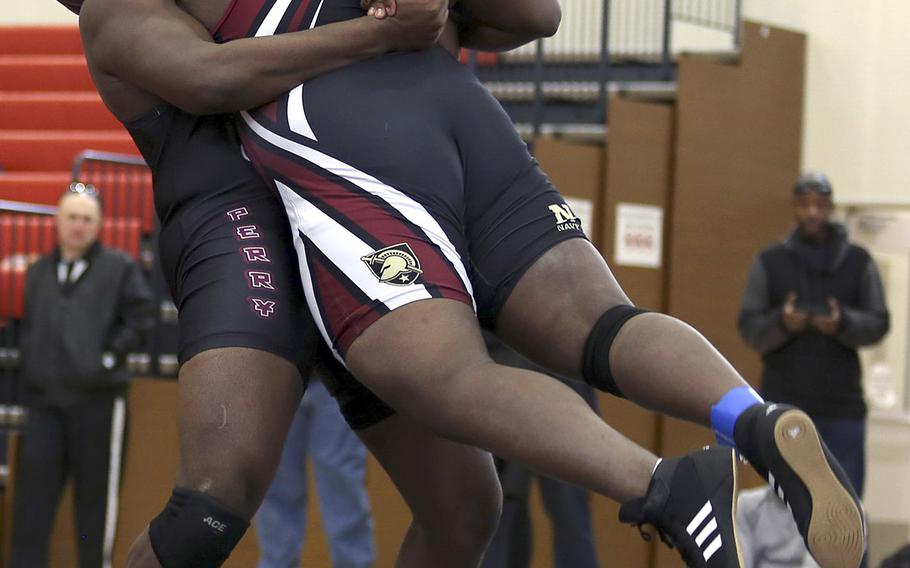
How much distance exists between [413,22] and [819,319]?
4.14 meters

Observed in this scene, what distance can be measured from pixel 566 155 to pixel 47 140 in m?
3.81

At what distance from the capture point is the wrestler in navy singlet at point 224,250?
256 cm

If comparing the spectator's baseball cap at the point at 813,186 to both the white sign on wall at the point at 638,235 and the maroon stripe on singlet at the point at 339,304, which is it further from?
the maroon stripe on singlet at the point at 339,304

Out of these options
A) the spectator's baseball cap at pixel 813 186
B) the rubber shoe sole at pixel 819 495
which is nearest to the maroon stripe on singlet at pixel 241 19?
the rubber shoe sole at pixel 819 495

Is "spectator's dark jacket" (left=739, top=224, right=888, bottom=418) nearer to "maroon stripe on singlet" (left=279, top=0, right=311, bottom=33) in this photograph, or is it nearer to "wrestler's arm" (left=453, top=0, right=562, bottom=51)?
"wrestler's arm" (left=453, top=0, right=562, bottom=51)

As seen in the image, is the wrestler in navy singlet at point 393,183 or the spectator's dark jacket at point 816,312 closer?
the wrestler in navy singlet at point 393,183

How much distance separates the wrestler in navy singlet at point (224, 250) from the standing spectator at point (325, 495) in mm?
2609

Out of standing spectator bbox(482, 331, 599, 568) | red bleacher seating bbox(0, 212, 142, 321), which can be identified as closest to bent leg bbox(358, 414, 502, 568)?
standing spectator bbox(482, 331, 599, 568)

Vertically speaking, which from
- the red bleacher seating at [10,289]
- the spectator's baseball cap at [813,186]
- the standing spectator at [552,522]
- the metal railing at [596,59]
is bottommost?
the standing spectator at [552,522]

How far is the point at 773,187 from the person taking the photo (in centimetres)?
848

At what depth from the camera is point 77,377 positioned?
5.89 m

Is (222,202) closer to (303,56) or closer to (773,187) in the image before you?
(303,56)

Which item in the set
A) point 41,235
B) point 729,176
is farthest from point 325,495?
point 729,176

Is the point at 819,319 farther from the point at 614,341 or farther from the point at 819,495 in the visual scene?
the point at 819,495
